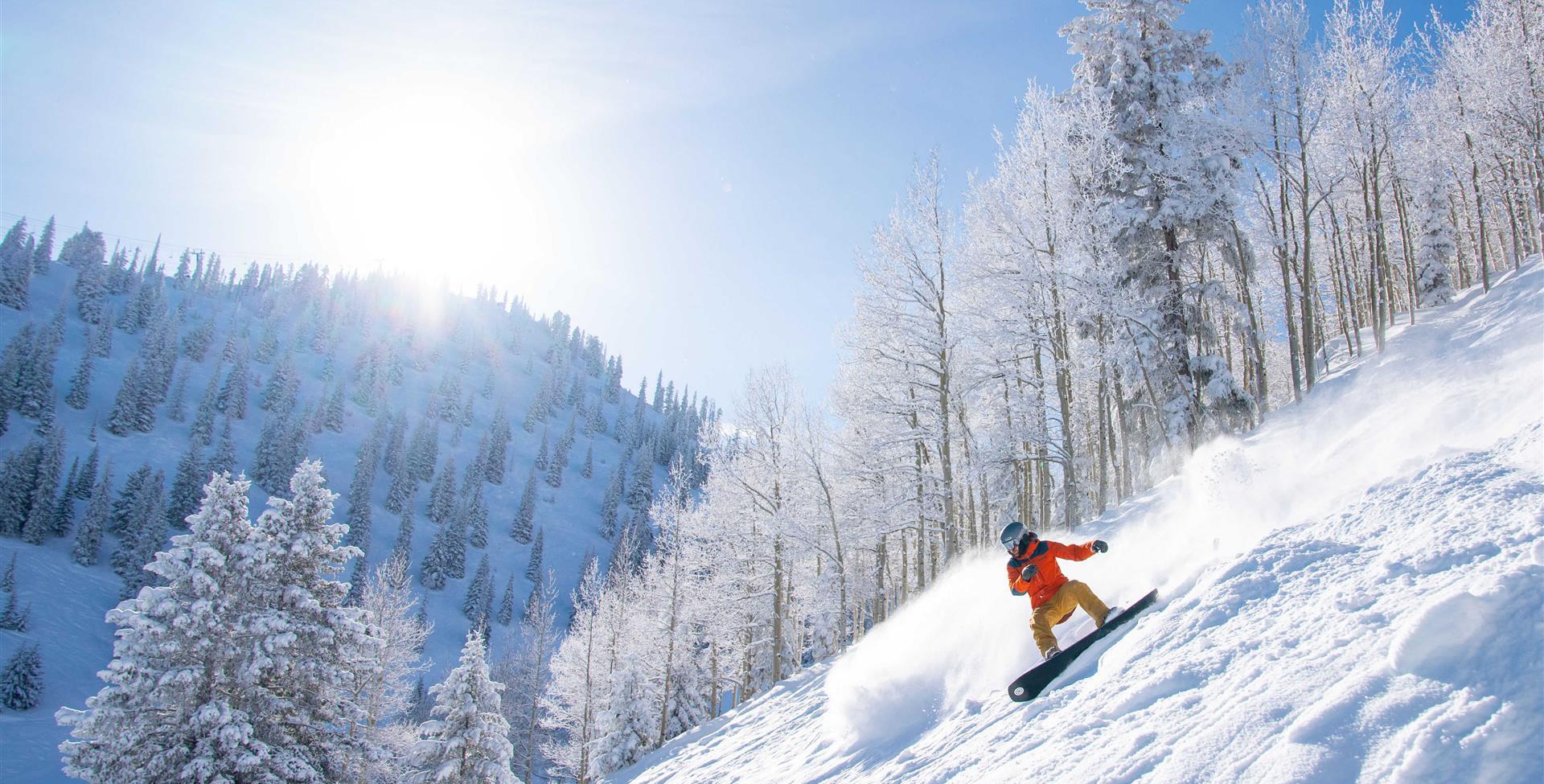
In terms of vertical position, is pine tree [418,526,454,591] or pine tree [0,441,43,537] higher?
pine tree [0,441,43,537]

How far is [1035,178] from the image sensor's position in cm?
1485

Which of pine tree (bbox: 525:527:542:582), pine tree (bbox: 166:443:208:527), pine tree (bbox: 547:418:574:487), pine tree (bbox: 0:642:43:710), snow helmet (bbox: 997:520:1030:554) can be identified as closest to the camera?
snow helmet (bbox: 997:520:1030:554)

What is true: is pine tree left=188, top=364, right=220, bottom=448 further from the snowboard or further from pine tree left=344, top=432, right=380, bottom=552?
the snowboard

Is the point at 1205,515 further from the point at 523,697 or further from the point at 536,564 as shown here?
the point at 536,564

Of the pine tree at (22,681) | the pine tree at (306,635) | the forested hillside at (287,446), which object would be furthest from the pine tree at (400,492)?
the pine tree at (306,635)

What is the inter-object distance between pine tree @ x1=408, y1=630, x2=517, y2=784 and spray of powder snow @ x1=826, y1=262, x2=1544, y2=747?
13584mm

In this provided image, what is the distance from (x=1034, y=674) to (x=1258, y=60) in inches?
704

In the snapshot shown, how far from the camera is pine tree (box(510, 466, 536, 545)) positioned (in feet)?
346

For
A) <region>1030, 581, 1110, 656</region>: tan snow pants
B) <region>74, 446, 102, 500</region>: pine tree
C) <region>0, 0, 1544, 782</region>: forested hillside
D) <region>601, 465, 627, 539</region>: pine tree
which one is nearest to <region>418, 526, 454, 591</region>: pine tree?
<region>601, 465, 627, 539</region>: pine tree

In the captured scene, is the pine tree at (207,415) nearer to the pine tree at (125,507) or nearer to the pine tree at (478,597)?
the pine tree at (125,507)

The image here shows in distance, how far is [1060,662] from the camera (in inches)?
239

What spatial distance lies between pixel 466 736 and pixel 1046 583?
19.1m

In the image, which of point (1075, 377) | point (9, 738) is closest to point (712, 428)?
point (1075, 377)

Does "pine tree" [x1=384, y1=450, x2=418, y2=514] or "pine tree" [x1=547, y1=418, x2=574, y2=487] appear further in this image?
"pine tree" [x1=547, y1=418, x2=574, y2=487]
